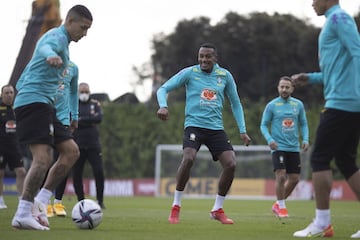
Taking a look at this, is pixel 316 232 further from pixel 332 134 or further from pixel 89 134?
pixel 89 134

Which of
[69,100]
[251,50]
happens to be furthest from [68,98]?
[251,50]

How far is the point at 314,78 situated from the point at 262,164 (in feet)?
69.4

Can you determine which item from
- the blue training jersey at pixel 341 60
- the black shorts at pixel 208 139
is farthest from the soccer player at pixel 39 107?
the blue training jersey at pixel 341 60

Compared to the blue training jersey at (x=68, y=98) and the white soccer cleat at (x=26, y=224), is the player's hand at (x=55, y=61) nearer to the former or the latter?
the white soccer cleat at (x=26, y=224)

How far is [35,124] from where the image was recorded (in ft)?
29.3

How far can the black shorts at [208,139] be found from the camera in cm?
1149

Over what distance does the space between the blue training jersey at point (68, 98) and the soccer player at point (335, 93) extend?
3768mm

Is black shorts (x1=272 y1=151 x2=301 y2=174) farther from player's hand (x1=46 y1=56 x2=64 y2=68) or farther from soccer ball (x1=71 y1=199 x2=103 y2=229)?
player's hand (x1=46 y1=56 x2=64 y2=68)

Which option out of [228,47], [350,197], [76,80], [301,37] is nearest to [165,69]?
[228,47]

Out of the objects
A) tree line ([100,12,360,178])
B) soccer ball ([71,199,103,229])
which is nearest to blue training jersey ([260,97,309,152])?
soccer ball ([71,199,103,229])

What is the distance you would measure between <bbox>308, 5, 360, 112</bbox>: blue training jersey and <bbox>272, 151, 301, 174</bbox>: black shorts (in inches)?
259

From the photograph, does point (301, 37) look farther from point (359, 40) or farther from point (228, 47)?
point (359, 40)

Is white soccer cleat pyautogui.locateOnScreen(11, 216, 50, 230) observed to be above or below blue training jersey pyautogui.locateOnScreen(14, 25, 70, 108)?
below

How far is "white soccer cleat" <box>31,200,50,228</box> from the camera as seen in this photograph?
968 cm
